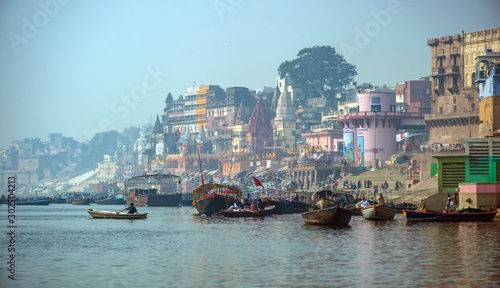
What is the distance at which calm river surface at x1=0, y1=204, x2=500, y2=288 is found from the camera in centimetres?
2575

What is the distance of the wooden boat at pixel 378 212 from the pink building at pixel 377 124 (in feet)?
183

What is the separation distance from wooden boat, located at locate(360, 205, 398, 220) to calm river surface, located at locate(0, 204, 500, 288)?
2.26 metres

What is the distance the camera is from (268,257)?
105 ft

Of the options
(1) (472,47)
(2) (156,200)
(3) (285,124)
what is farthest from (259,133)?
(1) (472,47)

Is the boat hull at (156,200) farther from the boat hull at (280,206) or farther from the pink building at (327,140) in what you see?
the boat hull at (280,206)

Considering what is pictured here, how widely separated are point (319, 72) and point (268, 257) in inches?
5837

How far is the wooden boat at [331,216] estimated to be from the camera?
46.3 meters

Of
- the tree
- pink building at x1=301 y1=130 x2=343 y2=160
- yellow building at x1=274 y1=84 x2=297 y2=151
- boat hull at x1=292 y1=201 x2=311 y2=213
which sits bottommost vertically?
boat hull at x1=292 y1=201 x2=311 y2=213

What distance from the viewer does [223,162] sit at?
160m

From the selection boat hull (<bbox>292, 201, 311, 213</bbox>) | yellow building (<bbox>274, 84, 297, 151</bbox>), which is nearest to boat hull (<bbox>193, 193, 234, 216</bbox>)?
boat hull (<bbox>292, 201, 311, 213</bbox>)

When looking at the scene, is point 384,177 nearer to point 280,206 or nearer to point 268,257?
point 280,206

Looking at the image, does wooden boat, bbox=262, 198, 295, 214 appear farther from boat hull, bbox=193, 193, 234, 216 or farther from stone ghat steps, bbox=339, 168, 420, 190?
stone ghat steps, bbox=339, 168, 420, 190

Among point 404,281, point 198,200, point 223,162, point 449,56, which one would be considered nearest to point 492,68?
point 198,200

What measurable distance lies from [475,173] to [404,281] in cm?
3024
